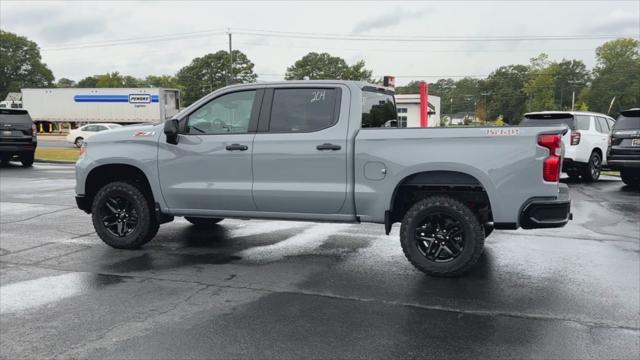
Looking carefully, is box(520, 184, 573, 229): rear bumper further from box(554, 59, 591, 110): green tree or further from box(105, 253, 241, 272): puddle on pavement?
box(554, 59, 591, 110): green tree

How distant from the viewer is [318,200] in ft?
19.6

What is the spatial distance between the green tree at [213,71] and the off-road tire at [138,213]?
102998 millimetres

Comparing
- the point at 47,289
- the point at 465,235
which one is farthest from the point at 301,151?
the point at 47,289

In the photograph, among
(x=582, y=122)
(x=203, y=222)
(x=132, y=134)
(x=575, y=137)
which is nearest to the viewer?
(x=132, y=134)

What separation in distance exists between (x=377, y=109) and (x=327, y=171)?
3.77 feet

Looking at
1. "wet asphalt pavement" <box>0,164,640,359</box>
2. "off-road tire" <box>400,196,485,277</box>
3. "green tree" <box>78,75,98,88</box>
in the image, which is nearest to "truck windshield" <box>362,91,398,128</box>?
"off-road tire" <box>400,196,485,277</box>

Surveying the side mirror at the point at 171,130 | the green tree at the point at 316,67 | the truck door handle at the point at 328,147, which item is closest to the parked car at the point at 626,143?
the truck door handle at the point at 328,147

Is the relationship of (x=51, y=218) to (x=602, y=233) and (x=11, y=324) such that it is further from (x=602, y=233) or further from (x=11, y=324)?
(x=602, y=233)

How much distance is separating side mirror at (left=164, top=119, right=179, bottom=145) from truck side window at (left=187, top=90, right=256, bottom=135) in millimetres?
180

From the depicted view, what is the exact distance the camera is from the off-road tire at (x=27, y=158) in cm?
1834

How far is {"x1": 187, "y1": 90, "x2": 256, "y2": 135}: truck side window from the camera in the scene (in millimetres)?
6395

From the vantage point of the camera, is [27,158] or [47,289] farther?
[27,158]

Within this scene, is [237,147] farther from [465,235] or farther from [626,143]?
[626,143]

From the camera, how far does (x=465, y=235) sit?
A: 551cm
